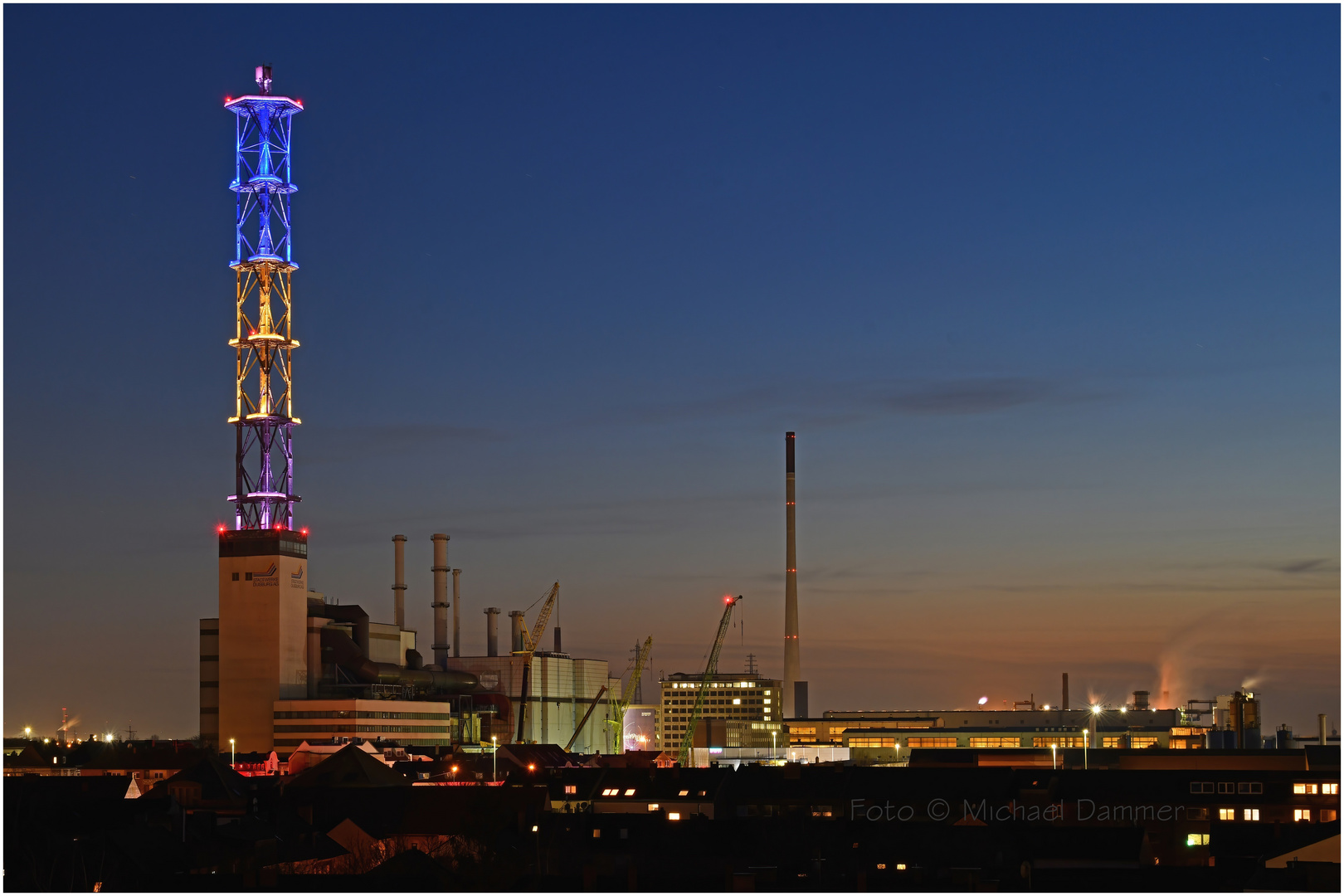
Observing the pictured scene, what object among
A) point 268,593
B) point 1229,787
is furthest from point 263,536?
point 1229,787

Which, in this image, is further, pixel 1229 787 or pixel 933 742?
pixel 933 742

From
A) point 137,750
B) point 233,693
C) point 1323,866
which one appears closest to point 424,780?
point 137,750

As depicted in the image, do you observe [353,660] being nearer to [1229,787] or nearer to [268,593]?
[268,593]

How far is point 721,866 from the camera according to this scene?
53.7m

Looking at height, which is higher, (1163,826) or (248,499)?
(248,499)

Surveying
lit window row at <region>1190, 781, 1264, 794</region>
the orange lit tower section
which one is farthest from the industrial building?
lit window row at <region>1190, 781, 1264, 794</region>

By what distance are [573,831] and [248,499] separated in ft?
412

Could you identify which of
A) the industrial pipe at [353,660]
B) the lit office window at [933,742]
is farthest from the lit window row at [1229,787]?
the industrial pipe at [353,660]

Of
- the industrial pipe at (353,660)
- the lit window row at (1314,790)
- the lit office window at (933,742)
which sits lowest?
the lit office window at (933,742)

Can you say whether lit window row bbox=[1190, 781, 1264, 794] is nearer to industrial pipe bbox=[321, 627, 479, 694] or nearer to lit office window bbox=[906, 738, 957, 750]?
lit office window bbox=[906, 738, 957, 750]

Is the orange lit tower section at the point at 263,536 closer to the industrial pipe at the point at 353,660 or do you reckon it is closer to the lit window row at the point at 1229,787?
the industrial pipe at the point at 353,660

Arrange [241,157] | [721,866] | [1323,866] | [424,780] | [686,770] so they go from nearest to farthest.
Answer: [1323,866], [721,866], [686,770], [424,780], [241,157]

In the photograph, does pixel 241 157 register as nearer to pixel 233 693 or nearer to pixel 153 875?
pixel 233 693

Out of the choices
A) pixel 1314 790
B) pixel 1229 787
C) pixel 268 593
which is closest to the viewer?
pixel 1229 787
